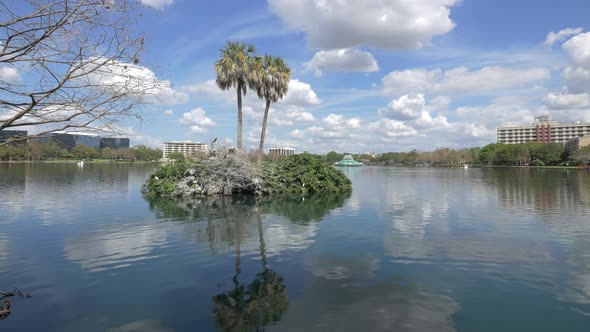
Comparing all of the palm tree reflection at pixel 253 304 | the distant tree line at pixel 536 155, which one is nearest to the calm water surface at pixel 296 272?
the palm tree reflection at pixel 253 304

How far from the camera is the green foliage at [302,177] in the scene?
26362mm

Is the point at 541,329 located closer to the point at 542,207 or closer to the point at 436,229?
the point at 436,229

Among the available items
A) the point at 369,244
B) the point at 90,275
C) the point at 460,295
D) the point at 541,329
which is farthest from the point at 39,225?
the point at 541,329

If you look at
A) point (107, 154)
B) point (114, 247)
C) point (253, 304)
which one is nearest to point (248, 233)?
point (114, 247)

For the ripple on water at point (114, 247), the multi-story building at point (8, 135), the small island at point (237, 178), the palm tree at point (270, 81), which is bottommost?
the ripple on water at point (114, 247)

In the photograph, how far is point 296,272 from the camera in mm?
8242

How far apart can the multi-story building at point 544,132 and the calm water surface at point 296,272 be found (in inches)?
6802

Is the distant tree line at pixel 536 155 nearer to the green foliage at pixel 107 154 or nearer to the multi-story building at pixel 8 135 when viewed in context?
the multi-story building at pixel 8 135

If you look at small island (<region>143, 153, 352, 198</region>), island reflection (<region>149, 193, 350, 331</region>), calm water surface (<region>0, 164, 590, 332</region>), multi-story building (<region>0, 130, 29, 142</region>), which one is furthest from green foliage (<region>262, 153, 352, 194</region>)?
multi-story building (<region>0, 130, 29, 142</region>)

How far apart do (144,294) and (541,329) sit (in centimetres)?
676

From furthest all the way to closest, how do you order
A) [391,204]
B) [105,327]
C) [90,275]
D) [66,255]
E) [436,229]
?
[391,204] < [436,229] < [66,255] < [90,275] < [105,327]

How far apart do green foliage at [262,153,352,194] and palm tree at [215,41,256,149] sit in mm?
3903

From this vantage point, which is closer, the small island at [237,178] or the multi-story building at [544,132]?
the small island at [237,178]

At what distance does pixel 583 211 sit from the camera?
57.2ft
